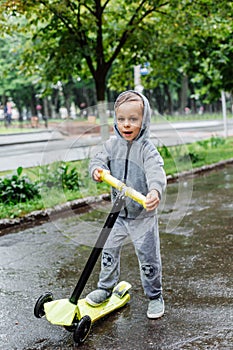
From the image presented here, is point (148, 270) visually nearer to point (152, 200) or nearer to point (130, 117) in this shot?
point (152, 200)

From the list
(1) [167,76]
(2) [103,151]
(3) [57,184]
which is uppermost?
(1) [167,76]

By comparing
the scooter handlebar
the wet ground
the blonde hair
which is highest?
the blonde hair

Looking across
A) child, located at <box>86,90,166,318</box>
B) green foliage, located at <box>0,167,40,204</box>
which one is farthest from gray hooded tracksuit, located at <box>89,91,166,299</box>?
green foliage, located at <box>0,167,40,204</box>

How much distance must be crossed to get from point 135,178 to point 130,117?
15.4 inches

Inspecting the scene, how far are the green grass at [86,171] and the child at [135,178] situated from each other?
676 mm

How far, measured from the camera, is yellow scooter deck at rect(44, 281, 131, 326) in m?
3.18

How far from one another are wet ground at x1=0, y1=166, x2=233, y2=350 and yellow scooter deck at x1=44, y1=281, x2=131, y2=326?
6cm

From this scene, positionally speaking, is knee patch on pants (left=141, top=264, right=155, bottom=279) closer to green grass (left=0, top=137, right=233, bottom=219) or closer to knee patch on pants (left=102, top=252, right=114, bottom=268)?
knee patch on pants (left=102, top=252, right=114, bottom=268)

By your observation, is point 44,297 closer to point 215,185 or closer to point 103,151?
point 103,151

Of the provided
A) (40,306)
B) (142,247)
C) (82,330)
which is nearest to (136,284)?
(142,247)

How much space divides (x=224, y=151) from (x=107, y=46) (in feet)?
16.9

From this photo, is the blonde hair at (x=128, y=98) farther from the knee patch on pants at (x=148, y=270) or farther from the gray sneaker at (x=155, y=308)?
the gray sneaker at (x=155, y=308)

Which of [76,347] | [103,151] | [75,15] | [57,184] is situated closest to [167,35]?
[75,15]

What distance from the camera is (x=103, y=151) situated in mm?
3484
